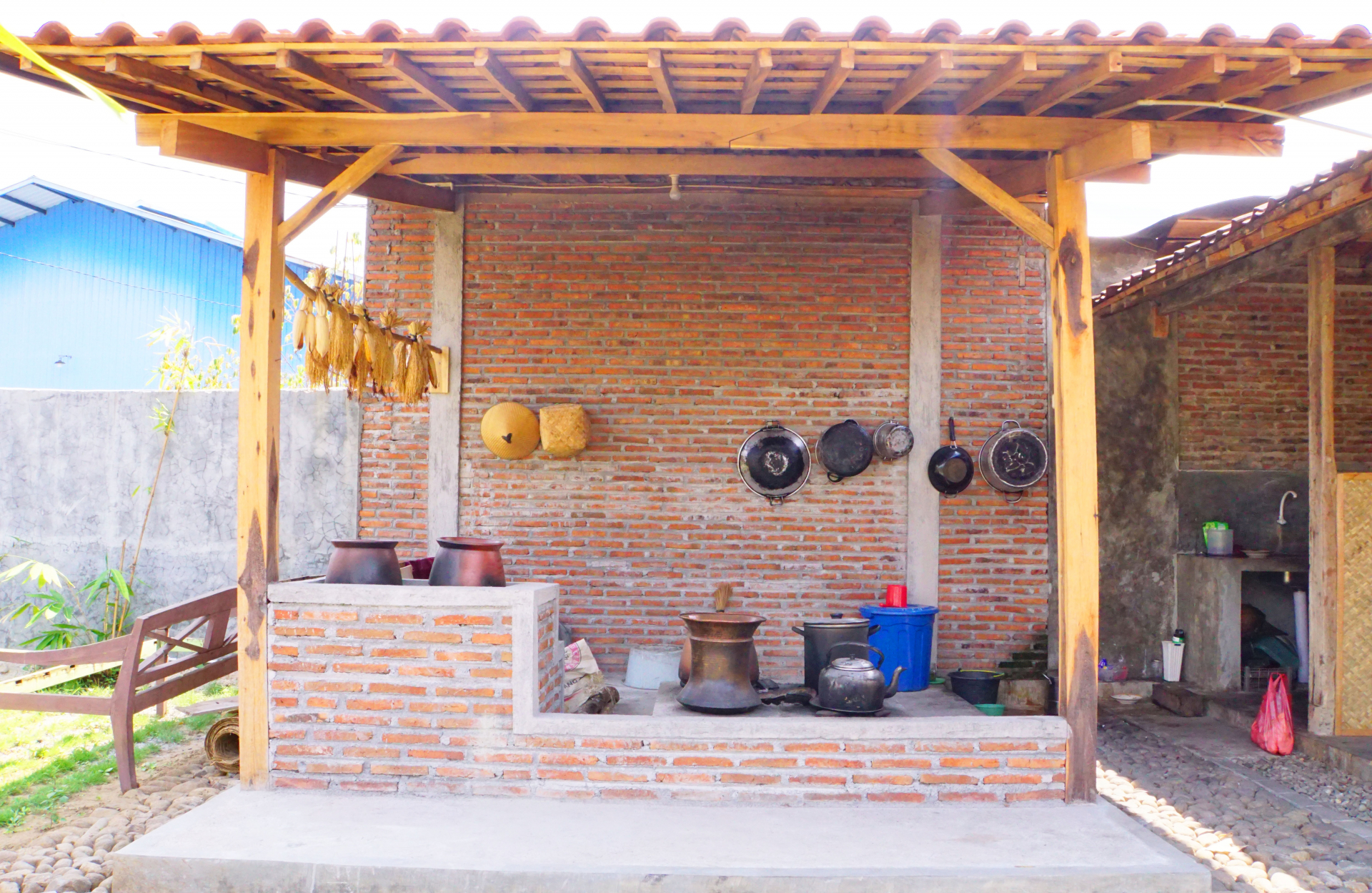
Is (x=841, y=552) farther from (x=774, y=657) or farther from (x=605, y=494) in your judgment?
(x=605, y=494)

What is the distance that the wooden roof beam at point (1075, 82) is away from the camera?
3.90 meters

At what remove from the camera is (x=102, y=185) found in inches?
664

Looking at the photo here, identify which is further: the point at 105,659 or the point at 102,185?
the point at 102,185

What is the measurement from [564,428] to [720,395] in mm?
1153

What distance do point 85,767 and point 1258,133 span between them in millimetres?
7013

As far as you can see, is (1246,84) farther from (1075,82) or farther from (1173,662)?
(1173,662)

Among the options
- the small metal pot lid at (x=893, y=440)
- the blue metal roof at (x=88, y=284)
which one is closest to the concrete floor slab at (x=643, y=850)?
the small metal pot lid at (x=893, y=440)

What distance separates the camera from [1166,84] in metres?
4.23

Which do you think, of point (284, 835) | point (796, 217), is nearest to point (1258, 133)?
point (796, 217)

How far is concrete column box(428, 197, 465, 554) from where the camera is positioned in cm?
691

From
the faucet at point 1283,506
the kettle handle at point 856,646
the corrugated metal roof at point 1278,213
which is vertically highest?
the corrugated metal roof at point 1278,213

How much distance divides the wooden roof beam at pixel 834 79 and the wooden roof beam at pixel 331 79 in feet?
6.99

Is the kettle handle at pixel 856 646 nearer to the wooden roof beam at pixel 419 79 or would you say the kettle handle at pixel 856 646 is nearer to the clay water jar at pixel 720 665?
the clay water jar at pixel 720 665

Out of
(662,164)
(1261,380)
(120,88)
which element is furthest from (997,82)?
(1261,380)
